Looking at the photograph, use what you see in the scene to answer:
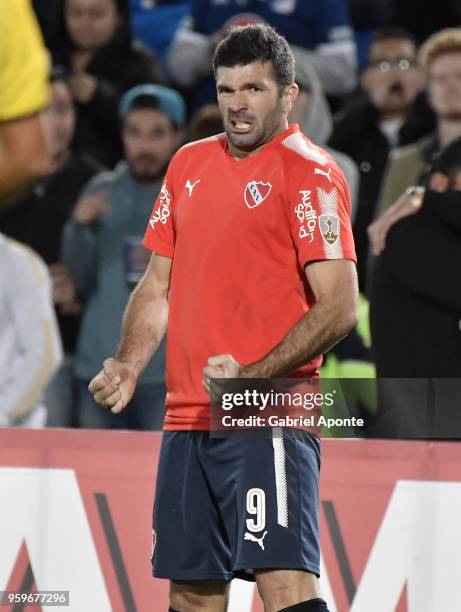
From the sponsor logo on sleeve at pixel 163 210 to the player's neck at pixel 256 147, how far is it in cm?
26

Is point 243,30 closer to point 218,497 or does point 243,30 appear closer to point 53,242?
point 218,497

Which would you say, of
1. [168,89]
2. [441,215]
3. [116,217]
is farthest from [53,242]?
[441,215]

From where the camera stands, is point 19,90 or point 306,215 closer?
point 306,215

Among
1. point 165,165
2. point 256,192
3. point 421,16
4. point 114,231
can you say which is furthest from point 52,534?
point 421,16

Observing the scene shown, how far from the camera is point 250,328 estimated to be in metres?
3.39

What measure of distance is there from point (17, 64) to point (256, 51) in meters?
2.26

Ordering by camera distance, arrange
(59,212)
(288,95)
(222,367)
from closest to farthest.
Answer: (222,367)
(288,95)
(59,212)

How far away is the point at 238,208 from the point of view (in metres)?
3.40

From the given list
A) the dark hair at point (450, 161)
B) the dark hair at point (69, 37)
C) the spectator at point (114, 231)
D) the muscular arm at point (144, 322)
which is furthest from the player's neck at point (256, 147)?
the dark hair at point (69, 37)

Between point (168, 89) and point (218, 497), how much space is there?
146 inches

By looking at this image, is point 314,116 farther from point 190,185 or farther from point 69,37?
point 190,185

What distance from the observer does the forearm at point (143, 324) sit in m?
3.56

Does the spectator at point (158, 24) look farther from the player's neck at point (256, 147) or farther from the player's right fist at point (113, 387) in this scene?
the player's right fist at point (113, 387)

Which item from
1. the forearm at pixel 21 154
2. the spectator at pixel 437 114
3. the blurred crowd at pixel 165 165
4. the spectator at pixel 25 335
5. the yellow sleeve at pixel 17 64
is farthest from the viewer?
the spectator at pixel 437 114
